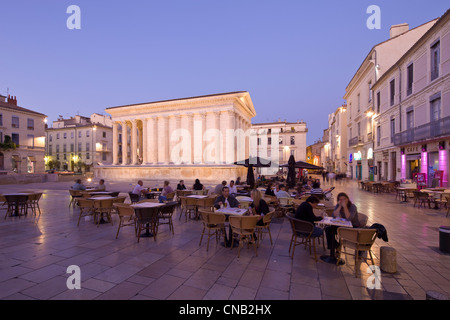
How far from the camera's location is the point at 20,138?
3491 centimetres

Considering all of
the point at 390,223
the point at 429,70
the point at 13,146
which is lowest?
the point at 390,223

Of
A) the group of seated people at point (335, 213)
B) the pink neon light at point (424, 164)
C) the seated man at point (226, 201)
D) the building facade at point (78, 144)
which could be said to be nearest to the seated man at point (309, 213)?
the group of seated people at point (335, 213)

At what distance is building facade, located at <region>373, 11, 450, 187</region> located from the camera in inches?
521

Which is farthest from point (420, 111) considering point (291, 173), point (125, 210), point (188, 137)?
point (188, 137)

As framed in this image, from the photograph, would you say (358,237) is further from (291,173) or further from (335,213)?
(291,173)

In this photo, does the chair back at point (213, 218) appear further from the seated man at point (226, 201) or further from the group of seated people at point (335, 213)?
the group of seated people at point (335, 213)

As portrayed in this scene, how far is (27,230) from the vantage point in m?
6.52

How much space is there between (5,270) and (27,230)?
3238 millimetres

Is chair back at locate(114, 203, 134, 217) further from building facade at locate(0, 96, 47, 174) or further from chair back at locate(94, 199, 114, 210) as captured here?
building facade at locate(0, 96, 47, 174)

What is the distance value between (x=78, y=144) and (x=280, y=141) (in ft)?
149

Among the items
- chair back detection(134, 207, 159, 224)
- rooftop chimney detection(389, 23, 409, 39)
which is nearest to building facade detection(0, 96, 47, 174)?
chair back detection(134, 207, 159, 224)
